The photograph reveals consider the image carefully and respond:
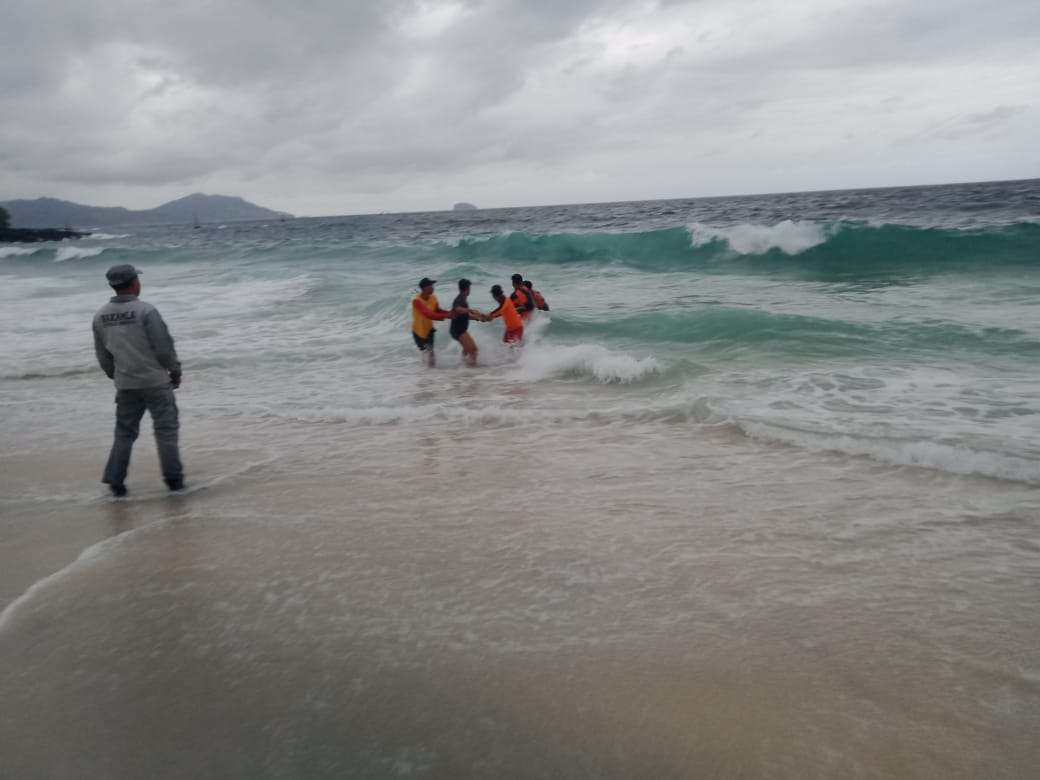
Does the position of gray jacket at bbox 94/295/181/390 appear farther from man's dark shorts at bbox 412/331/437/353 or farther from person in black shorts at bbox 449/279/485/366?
man's dark shorts at bbox 412/331/437/353

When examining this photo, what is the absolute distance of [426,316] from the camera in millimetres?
11445

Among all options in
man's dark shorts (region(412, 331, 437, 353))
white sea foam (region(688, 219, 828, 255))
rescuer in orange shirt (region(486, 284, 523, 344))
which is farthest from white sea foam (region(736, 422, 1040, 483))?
white sea foam (region(688, 219, 828, 255))

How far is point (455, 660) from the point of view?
122 inches

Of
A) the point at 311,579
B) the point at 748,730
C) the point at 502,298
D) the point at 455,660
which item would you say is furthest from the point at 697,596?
the point at 502,298

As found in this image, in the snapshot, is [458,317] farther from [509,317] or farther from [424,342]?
[509,317]

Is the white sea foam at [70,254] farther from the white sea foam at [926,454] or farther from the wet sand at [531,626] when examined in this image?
the white sea foam at [926,454]

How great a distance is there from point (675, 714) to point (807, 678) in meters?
0.59

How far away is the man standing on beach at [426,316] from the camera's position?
448 inches

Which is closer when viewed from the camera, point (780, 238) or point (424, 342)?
point (424, 342)

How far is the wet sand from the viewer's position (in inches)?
102

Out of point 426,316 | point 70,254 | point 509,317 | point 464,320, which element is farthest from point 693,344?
point 70,254

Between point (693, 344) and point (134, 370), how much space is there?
8.62 m

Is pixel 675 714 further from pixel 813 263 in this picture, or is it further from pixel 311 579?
pixel 813 263

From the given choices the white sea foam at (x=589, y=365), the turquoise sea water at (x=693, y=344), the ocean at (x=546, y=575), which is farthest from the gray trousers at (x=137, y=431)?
the white sea foam at (x=589, y=365)
